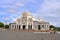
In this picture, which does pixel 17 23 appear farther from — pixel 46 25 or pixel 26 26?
pixel 46 25

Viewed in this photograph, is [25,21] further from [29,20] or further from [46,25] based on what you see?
[46,25]

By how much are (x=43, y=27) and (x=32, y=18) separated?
6.25 meters

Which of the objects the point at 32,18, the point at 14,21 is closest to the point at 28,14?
the point at 32,18

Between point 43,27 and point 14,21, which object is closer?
point 43,27

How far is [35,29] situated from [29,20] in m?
5.16

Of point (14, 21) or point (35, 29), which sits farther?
point (14, 21)

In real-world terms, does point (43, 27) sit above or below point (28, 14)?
below

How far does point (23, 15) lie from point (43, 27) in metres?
9.70

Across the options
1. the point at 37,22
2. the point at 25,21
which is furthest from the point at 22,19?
the point at 37,22

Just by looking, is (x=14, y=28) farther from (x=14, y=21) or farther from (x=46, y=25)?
(x=46, y=25)

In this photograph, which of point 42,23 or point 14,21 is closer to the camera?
point 42,23

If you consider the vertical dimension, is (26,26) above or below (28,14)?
below

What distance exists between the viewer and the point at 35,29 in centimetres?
7050

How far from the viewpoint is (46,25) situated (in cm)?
7075
